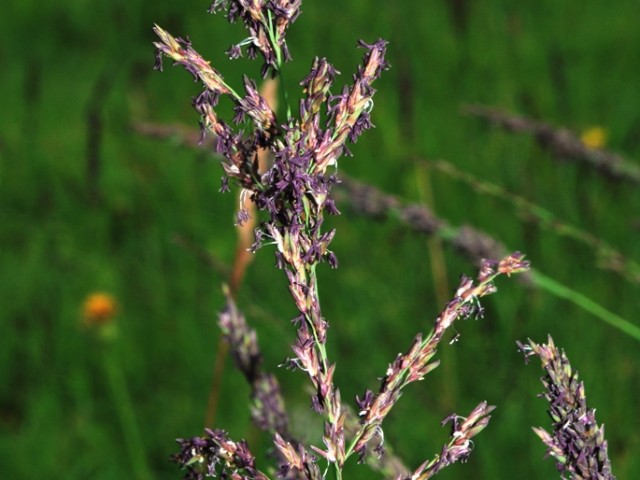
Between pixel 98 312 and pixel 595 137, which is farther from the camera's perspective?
pixel 595 137

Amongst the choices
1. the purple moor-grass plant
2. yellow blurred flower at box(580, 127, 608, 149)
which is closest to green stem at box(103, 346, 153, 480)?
yellow blurred flower at box(580, 127, 608, 149)

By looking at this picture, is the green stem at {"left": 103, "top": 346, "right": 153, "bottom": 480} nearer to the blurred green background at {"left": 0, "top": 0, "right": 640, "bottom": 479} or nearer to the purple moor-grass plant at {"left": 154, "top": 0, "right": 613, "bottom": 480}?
the blurred green background at {"left": 0, "top": 0, "right": 640, "bottom": 479}

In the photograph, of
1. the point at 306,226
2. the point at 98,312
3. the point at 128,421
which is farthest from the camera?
the point at 98,312

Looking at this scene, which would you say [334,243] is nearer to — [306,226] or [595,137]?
[595,137]

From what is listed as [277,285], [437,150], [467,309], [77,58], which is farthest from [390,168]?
[467,309]

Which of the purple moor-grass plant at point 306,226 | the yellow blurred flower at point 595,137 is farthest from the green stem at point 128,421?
the purple moor-grass plant at point 306,226

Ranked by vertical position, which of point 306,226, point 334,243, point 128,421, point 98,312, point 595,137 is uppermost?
point 595,137

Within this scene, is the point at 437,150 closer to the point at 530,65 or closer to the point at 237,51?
the point at 530,65

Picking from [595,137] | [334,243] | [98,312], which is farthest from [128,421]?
[595,137]
